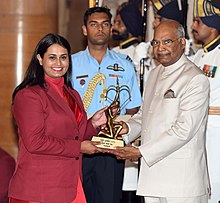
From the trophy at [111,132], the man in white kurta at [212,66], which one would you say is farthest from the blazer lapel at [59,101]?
the man in white kurta at [212,66]

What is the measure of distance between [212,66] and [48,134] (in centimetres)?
248

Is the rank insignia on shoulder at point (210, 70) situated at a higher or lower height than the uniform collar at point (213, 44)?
lower

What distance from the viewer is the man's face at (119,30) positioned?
779cm

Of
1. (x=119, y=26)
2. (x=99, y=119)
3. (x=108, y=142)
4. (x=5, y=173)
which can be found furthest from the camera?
(x=119, y=26)

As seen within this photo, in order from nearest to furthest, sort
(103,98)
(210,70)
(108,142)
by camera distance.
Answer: (108,142), (103,98), (210,70)

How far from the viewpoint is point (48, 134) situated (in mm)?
4250

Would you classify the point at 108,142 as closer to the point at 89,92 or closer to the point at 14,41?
the point at 89,92

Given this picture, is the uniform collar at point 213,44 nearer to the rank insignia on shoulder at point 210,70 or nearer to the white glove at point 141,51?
the rank insignia on shoulder at point 210,70

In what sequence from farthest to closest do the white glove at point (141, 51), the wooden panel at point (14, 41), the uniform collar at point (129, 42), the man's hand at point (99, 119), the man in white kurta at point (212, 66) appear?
the uniform collar at point (129, 42), the wooden panel at point (14, 41), the white glove at point (141, 51), the man in white kurta at point (212, 66), the man's hand at point (99, 119)

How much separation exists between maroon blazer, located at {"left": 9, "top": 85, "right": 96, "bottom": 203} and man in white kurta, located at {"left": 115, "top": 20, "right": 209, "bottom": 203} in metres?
0.43

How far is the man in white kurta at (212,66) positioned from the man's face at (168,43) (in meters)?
1.74

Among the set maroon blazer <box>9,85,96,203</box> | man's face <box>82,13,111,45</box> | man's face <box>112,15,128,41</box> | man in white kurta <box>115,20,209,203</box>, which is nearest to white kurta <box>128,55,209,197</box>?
man in white kurta <box>115,20,209,203</box>

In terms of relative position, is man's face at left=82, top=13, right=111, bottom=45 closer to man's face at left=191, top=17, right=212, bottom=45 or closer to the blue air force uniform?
the blue air force uniform

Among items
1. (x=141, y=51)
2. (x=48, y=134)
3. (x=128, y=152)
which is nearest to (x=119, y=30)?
(x=141, y=51)
